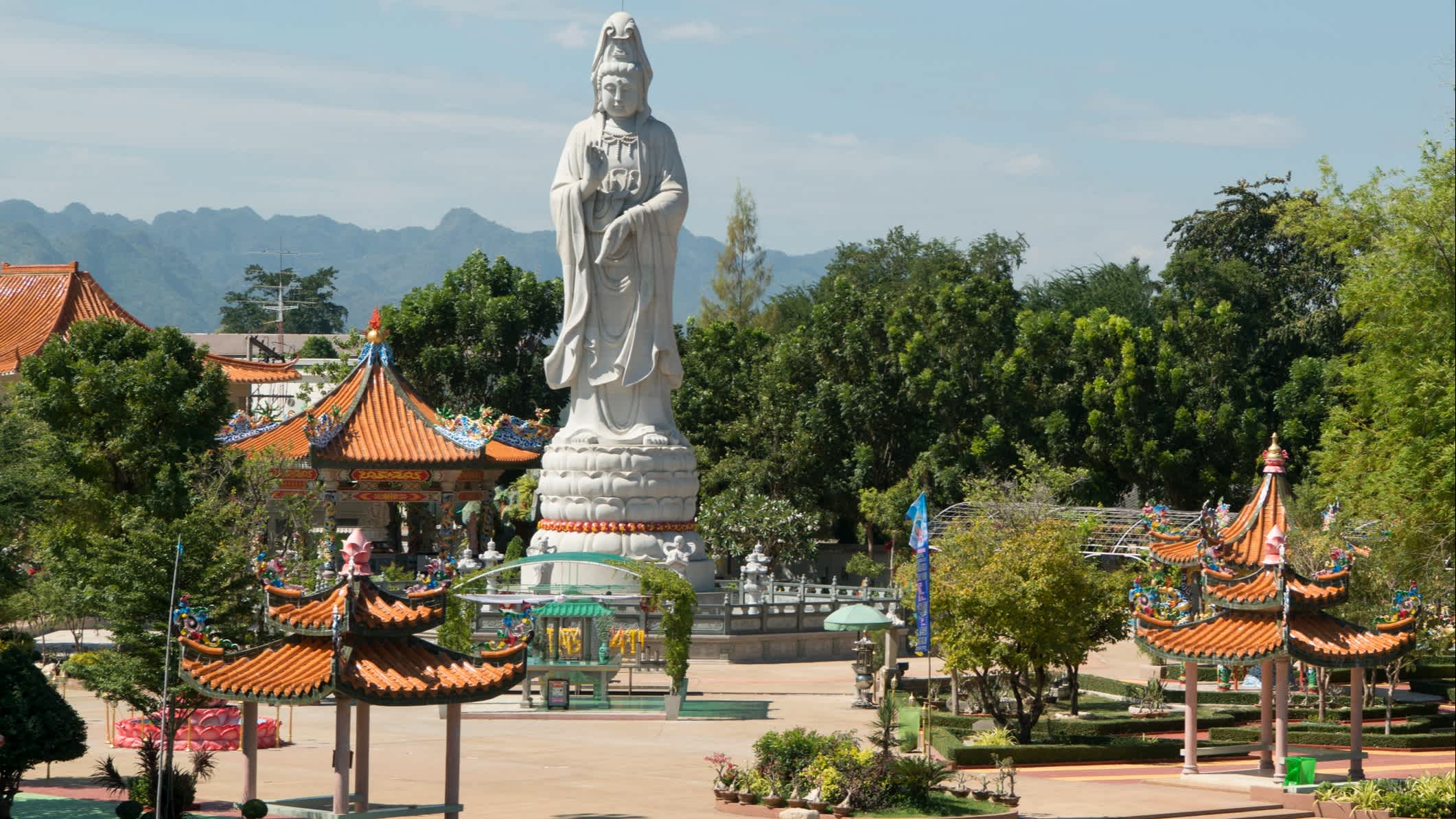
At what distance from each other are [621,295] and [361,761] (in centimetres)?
2262

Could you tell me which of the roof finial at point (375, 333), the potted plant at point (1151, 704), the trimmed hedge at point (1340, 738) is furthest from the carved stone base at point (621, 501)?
the trimmed hedge at point (1340, 738)

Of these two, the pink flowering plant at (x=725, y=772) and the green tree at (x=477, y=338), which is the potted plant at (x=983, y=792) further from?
the green tree at (x=477, y=338)

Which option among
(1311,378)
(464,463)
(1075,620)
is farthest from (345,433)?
(1311,378)

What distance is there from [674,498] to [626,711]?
33.8 ft

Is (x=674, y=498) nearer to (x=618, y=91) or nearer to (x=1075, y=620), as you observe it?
(x=618, y=91)

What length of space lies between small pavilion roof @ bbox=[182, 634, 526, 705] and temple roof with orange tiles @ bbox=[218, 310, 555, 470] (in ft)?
88.3

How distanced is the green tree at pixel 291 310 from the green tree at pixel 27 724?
4339 inches

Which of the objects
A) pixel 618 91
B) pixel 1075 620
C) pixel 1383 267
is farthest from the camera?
pixel 618 91

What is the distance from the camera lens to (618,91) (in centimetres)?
4534

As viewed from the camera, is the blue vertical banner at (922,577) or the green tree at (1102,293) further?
the green tree at (1102,293)

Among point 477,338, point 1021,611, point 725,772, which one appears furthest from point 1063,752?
point 477,338

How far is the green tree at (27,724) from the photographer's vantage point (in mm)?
24859

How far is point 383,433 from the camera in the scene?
51.7 metres

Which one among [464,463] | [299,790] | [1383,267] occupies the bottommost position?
[299,790]
